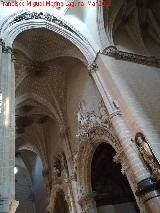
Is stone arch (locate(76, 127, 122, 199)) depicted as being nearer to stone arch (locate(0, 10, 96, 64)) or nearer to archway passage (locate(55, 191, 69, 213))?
archway passage (locate(55, 191, 69, 213))

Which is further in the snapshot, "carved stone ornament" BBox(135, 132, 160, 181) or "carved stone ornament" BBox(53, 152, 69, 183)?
"carved stone ornament" BBox(53, 152, 69, 183)

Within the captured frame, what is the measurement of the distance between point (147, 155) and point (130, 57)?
14.1ft

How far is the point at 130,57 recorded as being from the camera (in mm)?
9531

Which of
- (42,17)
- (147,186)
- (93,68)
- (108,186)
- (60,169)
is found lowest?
(147,186)

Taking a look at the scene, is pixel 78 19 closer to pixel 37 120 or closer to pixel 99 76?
pixel 99 76

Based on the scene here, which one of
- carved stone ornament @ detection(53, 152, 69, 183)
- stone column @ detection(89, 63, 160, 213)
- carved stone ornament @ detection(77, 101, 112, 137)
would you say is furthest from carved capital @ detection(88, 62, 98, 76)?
carved stone ornament @ detection(53, 152, 69, 183)

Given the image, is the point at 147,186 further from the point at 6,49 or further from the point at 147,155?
the point at 6,49

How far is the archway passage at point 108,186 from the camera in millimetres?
10113

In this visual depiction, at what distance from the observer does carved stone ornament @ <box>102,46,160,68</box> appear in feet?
30.4

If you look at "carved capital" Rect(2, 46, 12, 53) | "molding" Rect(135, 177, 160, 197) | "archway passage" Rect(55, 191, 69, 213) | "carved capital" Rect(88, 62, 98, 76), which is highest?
"carved capital" Rect(88, 62, 98, 76)

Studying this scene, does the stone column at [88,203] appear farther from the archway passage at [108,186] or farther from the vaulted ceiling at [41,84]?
the vaulted ceiling at [41,84]

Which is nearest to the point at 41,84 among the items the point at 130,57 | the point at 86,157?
the point at 86,157

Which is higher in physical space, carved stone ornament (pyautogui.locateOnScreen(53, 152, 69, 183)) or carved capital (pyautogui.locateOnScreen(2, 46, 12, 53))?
carved capital (pyautogui.locateOnScreen(2, 46, 12, 53))

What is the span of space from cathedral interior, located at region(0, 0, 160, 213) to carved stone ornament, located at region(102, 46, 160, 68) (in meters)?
0.04
